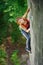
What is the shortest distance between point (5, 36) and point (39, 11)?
3952 millimetres


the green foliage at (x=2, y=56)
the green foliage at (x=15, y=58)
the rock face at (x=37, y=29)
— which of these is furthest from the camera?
the green foliage at (x=2, y=56)

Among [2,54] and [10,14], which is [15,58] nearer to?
[2,54]

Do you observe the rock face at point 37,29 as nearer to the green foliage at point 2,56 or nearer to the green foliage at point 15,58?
the green foliage at point 15,58

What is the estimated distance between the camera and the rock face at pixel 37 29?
206 inches

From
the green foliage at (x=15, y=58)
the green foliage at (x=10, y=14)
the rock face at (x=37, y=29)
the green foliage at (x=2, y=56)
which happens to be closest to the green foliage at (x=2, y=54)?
the green foliage at (x=2, y=56)

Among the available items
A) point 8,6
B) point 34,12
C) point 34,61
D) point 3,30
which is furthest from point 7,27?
point 34,12

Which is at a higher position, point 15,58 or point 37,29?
point 37,29

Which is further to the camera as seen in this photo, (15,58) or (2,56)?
(2,56)

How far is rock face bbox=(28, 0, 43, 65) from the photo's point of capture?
5.23m

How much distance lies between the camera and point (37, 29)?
5535 millimetres

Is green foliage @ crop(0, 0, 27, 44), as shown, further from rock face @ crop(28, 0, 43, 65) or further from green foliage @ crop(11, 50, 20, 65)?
rock face @ crop(28, 0, 43, 65)

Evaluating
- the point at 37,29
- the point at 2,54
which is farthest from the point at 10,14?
the point at 37,29

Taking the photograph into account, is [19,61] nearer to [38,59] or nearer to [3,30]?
[3,30]

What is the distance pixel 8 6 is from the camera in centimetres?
831
